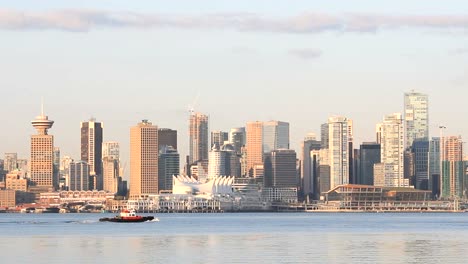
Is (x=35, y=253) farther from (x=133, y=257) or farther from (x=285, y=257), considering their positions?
(x=285, y=257)

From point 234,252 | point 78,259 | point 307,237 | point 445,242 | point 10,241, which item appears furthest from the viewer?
point 307,237

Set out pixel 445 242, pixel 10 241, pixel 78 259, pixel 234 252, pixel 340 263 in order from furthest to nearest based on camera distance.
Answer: pixel 10 241, pixel 445 242, pixel 234 252, pixel 78 259, pixel 340 263

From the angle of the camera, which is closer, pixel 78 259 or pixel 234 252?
pixel 78 259

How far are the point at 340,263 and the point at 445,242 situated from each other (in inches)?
1239

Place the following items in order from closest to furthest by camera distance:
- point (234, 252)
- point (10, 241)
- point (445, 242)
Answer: point (234, 252) → point (445, 242) → point (10, 241)

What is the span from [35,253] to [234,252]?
51.5 ft

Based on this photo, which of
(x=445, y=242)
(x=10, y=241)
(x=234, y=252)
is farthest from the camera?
(x=10, y=241)

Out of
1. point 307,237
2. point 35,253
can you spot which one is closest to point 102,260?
point 35,253

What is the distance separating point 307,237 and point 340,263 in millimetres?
45103

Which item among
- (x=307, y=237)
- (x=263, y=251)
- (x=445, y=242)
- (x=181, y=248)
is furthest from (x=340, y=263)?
(x=307, y=237)

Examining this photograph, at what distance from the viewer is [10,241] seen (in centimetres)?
12575

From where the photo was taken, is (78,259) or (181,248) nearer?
Answer: (78,259)

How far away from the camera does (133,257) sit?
314ft

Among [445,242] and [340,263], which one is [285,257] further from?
[445,242]
